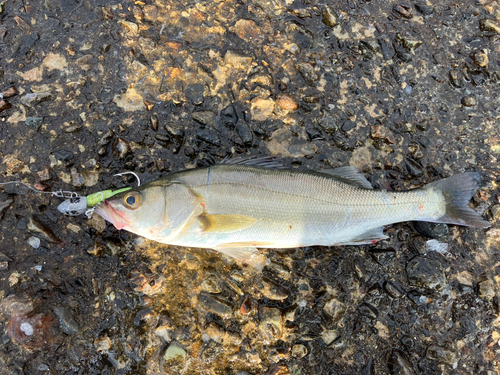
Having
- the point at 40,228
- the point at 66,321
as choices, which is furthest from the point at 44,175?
the point at 66,321

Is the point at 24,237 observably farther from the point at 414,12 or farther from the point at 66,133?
the point at 414,12

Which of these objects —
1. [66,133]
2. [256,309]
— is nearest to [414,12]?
[256,309]

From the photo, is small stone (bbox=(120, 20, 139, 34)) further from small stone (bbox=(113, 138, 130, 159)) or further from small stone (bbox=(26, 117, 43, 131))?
small stone (bbox=(26, 117, 43, 131))

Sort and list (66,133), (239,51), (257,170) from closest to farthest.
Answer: (257,170), (66,133), (239,51)

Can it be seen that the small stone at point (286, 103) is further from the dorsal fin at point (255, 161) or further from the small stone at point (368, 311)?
the small stone at point (368, 311)

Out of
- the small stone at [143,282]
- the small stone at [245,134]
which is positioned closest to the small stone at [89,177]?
the small stone at [143,282]

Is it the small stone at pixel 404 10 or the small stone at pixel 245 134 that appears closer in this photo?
the small stone at pixel 245 134
